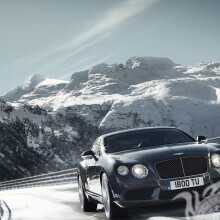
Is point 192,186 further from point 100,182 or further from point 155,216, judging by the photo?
point 100,182

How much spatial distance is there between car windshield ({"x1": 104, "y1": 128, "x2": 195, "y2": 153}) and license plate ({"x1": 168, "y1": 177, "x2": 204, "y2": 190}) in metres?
1.52

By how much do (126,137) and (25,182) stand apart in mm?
35142

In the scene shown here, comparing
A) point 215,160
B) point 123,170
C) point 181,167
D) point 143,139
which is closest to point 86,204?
point 143,139

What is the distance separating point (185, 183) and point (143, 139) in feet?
6.27

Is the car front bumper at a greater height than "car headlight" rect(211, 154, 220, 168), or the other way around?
"car headlight" rect(211, 154, 220, 168)

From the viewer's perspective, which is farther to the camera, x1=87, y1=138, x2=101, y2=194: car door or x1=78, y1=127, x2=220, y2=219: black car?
x1=87, y1=138, x2=101, y2=194: car door

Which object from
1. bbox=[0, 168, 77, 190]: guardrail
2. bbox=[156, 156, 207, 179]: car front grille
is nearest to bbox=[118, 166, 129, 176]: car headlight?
bbox=[156, 156, 207, 179]: car front grille

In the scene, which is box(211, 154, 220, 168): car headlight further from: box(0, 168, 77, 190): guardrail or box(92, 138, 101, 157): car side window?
box(0, 168, 77, 190): guardrail

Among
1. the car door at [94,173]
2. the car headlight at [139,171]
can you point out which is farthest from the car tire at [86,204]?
the car headlight at [139,171]

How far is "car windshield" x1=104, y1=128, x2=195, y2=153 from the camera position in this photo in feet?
27.2

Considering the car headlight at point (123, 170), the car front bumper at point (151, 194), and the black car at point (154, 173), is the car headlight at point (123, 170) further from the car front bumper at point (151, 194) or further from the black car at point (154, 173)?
the car front bumper at point (151, 194)

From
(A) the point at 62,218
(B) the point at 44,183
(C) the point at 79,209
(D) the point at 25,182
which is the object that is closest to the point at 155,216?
(A) the point at 62,218

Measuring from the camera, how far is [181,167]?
6.76 metres

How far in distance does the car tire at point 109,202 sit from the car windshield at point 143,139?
0.83 metres
